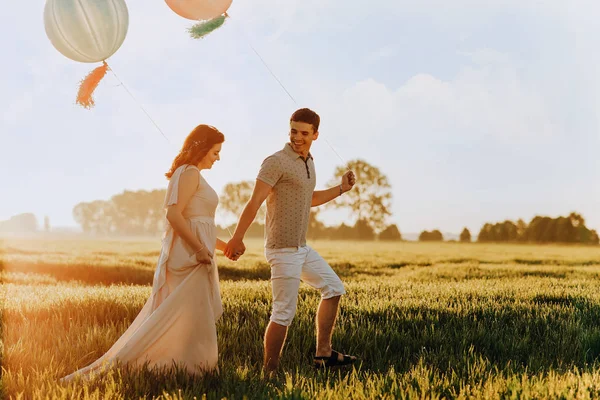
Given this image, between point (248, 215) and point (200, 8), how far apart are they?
2.70 metres

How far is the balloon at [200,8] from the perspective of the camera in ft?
20.0

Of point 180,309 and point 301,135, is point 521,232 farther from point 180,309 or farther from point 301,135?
point 180,309

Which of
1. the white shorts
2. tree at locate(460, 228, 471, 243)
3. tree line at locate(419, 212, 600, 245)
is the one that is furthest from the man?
tree at locate(460, 228, 471, 243)

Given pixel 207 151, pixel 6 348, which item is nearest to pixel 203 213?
pixel 207 151

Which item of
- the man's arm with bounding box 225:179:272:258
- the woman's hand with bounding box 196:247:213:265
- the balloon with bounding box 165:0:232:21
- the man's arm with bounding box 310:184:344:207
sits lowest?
the woman's hand with bounding box 196:247:213:265

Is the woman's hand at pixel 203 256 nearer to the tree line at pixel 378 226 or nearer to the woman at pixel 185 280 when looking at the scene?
the woman at pixel 185 280

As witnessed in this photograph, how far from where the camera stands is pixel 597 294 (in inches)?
393

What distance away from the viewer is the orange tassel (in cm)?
628

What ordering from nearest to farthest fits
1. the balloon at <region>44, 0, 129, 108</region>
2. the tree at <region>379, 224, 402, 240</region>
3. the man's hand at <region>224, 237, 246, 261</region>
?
the man's hand at <region>224, 237, 246, 261</region> → the balloon at <region>44, 0, 129, 108</region> → the tree at <region>379, 224, 402, 240</region>

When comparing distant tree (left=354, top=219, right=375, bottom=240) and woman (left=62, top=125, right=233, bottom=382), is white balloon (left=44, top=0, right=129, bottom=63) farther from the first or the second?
distant tree (left=354, top=219, right=375, bottom=240)

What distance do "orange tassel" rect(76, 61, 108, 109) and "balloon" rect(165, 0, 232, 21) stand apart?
47.4 inches

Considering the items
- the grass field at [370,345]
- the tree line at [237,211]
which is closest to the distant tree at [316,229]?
the tree line at [237,211]

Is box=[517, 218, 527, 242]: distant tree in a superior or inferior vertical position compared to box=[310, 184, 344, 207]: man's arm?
superior

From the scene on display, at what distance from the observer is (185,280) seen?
192 inches
